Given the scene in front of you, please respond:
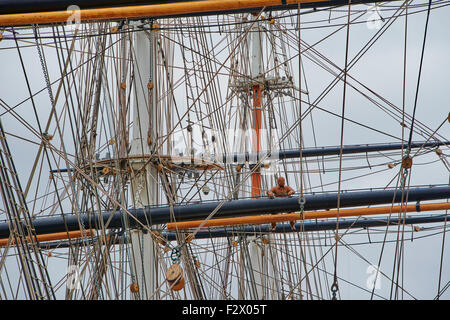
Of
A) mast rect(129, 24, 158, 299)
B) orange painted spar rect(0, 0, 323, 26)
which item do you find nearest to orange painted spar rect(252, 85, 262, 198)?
mast rect(129, 24, 158, 299)

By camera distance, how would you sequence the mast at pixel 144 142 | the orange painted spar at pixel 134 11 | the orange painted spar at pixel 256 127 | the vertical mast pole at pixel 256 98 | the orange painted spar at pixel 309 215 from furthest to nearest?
the orange painted spar at pixel 256 127
the vertical mast pole at pixel 256 98
the mast at pixel 144 142
the orange painted spar at pixel 309 215
the orange painted spar at pixel 134 11

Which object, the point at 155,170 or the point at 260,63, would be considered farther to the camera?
the point at 260,63

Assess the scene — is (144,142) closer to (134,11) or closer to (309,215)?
(309,215)

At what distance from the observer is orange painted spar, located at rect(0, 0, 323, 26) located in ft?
18.7

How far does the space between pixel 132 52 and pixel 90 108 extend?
974 mm

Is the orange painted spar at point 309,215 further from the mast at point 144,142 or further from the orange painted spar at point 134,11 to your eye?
the orange painted spar at point 134,11

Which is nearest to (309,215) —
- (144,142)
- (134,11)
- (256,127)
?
(144,142)

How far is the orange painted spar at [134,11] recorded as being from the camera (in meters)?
5.70

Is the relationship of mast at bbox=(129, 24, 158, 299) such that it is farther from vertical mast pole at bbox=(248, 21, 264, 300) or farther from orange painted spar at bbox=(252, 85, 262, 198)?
vertical mast pole at bbox=(248, 21, 264, 300)

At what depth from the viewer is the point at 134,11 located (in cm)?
573

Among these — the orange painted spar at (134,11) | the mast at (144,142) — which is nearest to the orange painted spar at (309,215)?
the mast at (144,142)

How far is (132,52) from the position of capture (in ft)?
32.2
